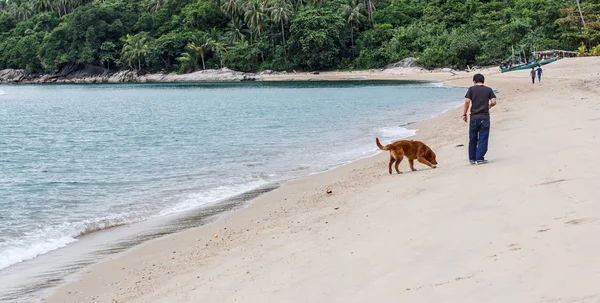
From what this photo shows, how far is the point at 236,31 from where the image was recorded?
100312 mm

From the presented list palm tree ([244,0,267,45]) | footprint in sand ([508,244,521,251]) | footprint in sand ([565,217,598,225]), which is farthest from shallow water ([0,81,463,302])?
palm tree ([244,0,267,45])

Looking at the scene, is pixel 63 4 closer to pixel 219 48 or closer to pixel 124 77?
pixel 124 77

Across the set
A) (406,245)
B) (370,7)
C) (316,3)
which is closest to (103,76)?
(316,3)

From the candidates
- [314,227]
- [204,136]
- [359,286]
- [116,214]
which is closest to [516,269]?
[359,286]

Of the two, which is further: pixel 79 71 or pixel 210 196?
pixel 79 71

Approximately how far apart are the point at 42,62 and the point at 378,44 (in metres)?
68.6

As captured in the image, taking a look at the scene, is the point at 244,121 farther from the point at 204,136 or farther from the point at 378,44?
the point at 378,44

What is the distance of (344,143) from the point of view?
62.8 feet

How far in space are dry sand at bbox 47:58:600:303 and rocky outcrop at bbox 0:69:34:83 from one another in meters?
123

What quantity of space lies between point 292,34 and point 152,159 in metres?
75.0

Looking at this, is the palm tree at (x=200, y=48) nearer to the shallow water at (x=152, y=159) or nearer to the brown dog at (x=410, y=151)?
the shallow water at (x=152, y=159)

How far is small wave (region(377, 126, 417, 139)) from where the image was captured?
1886cm

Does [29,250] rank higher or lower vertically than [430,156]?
lower

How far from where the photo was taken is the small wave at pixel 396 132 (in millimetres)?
18856
